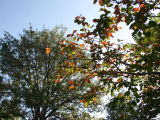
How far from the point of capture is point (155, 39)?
3.51 metres

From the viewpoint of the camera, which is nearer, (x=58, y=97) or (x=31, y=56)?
(x=58, y=97)

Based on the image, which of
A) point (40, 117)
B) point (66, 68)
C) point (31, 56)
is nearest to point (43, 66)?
point (31, 56)

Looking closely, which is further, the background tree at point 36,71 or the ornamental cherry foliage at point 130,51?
the background tree at point 36,71

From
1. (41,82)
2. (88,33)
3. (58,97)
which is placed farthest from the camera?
(41,82)

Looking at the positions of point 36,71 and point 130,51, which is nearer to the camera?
point 130,51

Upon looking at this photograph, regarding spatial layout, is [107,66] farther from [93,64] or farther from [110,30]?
[110,30]

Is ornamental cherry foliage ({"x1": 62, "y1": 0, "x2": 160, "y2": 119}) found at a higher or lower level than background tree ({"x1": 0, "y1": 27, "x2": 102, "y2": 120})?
lower

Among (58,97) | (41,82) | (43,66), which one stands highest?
(43,66)

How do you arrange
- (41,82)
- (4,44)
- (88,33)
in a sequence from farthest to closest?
1. (41,82)
2. (4,44)
3. (88,33)

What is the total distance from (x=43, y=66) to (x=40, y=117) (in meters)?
5.08

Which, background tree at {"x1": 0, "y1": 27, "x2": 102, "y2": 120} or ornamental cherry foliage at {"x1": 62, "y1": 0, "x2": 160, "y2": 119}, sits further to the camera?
background tree at {"x1": 0, "y1": 27, "x2": 102, "y2": 120}

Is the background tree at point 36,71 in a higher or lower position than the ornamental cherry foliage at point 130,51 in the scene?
higher

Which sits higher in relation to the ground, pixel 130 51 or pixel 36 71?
pixel 36 71

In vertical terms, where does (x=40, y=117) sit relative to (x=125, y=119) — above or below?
above
